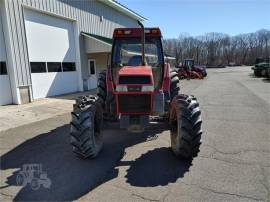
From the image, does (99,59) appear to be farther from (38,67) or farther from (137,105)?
(137,105)

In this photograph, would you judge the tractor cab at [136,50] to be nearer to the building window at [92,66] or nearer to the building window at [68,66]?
the building window at [68,66]

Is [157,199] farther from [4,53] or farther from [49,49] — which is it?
[49,49]

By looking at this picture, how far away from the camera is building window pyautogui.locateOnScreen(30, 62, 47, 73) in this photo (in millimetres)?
11419

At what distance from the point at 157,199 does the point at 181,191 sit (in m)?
0.39

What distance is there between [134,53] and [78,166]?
9.93 ft

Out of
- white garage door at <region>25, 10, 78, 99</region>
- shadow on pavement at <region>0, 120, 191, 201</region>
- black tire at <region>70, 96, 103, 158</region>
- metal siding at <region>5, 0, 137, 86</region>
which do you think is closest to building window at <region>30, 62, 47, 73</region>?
white garage door at <region>25, 10, 78, 99</region>

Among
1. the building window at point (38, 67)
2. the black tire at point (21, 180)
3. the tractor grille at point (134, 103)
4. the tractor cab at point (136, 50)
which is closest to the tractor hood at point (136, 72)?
the tractor grille at point (134, 103)

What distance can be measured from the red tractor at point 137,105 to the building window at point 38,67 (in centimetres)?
714

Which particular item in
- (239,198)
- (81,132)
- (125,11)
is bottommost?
(239,198)

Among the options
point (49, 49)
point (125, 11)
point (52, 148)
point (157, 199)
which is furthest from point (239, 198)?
point (125, 11)

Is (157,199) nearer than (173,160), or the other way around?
(157,199)

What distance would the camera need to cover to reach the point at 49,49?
12570 millimetres

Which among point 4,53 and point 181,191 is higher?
point 4,53

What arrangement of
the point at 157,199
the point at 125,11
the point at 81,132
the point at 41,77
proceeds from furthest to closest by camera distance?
the point at 125,11 → the point at 41,77 → the point at 81,132 → the point at 157,199
